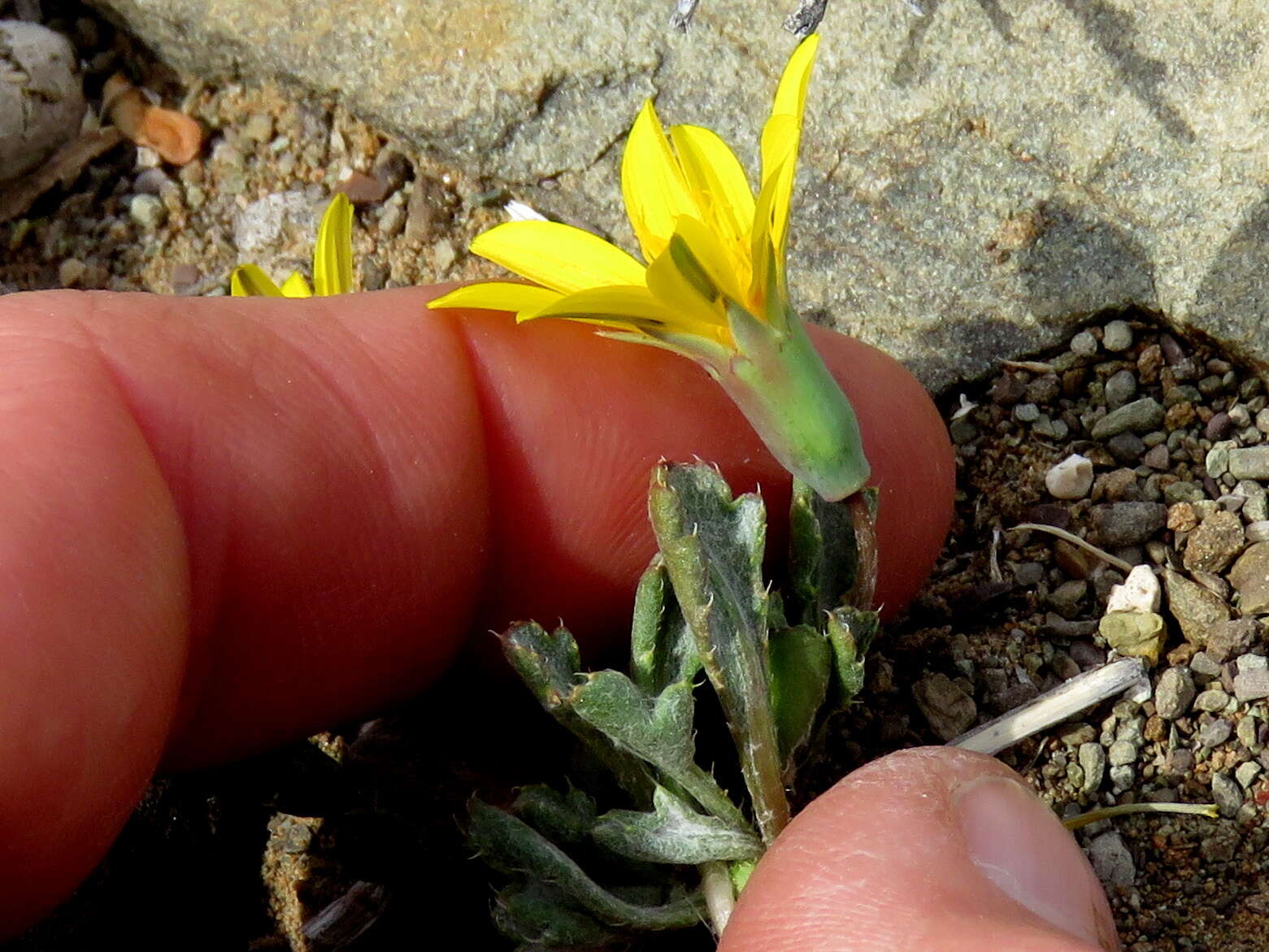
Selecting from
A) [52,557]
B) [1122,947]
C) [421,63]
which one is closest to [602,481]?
[52,557]

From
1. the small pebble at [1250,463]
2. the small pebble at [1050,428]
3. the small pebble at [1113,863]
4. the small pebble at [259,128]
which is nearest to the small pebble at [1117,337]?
the small pebble at [1050,428]

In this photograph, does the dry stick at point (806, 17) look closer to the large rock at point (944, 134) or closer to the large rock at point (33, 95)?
the large rock at point (944, 134)

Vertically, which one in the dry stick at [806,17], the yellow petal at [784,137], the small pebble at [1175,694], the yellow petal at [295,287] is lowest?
the small pebble at [1175,694]

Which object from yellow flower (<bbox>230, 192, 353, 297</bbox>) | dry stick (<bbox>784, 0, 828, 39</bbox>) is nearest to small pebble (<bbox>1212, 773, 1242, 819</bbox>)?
dry stick (<bbox>784, 0, 828, 39</bbox>)

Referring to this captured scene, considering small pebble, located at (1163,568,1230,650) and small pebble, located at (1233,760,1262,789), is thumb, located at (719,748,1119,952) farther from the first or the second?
small pebble, located at (1163,568,1230,650)

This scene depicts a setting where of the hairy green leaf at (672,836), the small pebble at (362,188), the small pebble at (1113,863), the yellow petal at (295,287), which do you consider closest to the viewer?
the hairy green leaf at (672,836)

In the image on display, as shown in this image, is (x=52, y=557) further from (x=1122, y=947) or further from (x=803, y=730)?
(x=1122, y=947)

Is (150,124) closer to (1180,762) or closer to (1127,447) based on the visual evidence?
(1127,447)
